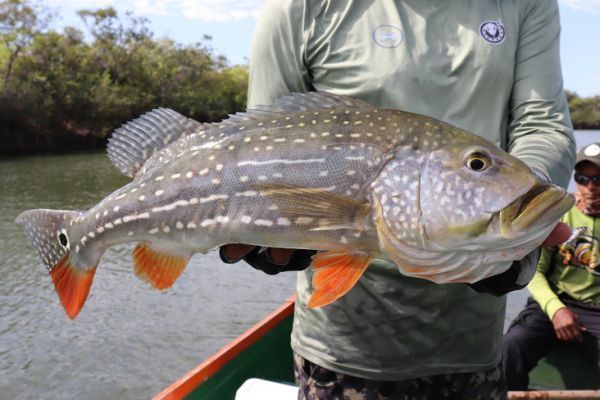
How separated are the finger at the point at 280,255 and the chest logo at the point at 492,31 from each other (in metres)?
1.23

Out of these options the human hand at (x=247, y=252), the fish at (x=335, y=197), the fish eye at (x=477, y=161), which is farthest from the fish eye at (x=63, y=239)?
the fish eye at (x=477, y=161)

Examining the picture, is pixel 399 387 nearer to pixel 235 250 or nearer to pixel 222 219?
pixel 235 250

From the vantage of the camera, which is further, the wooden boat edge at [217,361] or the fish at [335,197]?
the wooden boat edge at [217,361]

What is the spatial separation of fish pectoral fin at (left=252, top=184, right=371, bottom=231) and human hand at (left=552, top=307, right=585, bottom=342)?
14.5ft

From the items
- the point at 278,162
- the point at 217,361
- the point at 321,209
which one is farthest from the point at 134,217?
the point at 217,361

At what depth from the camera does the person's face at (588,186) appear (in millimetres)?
5852

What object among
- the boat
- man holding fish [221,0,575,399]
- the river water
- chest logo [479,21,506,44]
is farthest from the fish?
the river water

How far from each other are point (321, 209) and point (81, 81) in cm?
4882

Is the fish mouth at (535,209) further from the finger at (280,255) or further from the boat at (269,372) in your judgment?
the boat at (269,372)

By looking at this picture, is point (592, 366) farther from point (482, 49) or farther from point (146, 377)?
point (146, 377)

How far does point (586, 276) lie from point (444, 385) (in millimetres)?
3786

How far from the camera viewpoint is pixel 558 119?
103 inches

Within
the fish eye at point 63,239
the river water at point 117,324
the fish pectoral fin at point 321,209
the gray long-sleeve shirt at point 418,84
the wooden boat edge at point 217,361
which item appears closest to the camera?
the fish pectoral fin at point 321,209

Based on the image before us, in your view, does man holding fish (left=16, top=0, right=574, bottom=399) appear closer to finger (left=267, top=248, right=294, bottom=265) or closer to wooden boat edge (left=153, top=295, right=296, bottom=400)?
finger (left=267, top=248, right=294, bottom=265)
